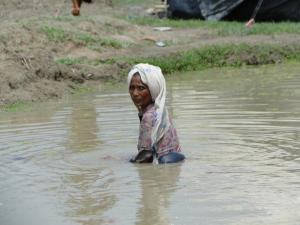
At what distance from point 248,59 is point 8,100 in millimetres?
5349

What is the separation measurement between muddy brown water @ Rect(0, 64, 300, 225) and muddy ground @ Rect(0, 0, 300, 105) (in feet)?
2.81

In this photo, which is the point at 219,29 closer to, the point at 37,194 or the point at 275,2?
the point at 275,2

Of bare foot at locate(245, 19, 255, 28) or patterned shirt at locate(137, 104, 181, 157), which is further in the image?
bare foot at locate(245, 19, 255, 28)

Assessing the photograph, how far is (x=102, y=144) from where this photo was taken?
881 cm

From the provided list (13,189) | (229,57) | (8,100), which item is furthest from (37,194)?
(229,57)

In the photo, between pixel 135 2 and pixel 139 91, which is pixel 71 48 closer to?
pixel 139 91

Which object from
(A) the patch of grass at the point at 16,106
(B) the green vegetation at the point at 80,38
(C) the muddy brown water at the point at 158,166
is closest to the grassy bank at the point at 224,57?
(B) the green vegetation at the point at 80,38

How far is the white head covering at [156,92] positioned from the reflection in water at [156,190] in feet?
0.82

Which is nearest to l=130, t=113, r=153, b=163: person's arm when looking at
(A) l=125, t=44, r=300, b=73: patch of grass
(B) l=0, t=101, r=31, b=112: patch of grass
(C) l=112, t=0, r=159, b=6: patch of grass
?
(B) l=0, t=101, r=31, b=112: patch of grass

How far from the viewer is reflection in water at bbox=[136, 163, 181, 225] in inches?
233

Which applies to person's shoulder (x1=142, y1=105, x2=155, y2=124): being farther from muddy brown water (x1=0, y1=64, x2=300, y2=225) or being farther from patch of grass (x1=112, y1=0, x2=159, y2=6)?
patch of grass (x1=112, y1=0, x2=159, y2=6)

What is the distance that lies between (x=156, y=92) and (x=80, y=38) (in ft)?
28.1

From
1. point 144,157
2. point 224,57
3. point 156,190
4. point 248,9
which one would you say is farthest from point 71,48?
point 156,190

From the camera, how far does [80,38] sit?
15617 millimetres
